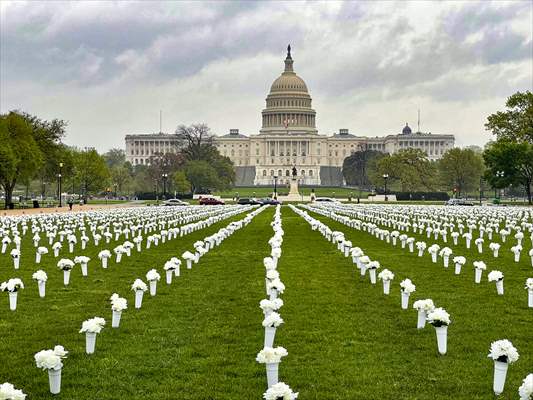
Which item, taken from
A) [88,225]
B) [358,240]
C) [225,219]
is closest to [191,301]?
[358,240]

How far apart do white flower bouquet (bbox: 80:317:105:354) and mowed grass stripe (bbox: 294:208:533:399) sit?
2.99 metres

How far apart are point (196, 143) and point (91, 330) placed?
12821cm

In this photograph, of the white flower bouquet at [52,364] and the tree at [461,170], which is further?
the tree at [461,170]

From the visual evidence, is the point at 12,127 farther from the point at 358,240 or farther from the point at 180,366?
the point at 180,366

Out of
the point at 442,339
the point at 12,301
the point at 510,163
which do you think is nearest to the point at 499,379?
the point at 442,339

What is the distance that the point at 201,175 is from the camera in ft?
391

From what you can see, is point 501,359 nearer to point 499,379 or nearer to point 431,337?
point 499,379

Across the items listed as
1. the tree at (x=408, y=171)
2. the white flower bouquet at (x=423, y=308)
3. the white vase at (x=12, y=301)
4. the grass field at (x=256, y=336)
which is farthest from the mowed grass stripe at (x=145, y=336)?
the tree at (x=408, y=171)

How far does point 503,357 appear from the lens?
806 cm

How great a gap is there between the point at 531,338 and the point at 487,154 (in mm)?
70088

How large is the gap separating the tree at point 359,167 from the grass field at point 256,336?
14319cm

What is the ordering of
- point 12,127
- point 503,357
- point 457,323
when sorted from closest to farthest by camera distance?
point 503,357 → point 457,323 → point 12,127

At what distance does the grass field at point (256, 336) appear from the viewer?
853 centimetres

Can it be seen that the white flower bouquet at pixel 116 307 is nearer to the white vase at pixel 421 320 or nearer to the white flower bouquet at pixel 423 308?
the white flower bouquet at pixel 423 308
